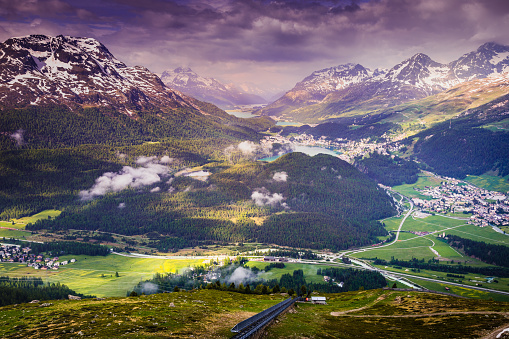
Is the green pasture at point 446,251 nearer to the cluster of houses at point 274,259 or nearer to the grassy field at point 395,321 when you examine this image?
the cluster of houses at point 274,259

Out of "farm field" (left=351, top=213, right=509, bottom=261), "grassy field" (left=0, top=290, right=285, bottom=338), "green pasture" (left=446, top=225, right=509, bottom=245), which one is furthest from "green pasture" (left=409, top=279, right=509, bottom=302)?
"grassy field" (left=0, top=290, right=285, bottom=338)

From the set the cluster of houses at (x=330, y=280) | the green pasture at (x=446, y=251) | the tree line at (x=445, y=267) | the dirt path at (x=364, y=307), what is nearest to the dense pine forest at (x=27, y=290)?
the dirt path at (x=364, y=307)

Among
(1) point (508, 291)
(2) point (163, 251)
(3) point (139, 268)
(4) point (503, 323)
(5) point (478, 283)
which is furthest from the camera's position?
(2) point (163, 251)

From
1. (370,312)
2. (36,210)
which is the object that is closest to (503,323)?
(370,312)

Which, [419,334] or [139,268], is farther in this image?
[139,268]

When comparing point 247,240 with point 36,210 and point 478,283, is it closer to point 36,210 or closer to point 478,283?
point 478,283

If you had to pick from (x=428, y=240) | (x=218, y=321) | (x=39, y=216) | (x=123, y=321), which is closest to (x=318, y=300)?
(x=218, y=321)

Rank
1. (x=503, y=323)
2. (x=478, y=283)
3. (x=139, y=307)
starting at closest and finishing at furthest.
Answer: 1. (x=503, y=323)
2. (x=139, y=307)
3. (x=478, y=283)

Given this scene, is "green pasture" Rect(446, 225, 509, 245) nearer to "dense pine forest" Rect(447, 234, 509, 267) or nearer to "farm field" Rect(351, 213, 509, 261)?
"farm field" Rect(351, 213, 509, 261)
